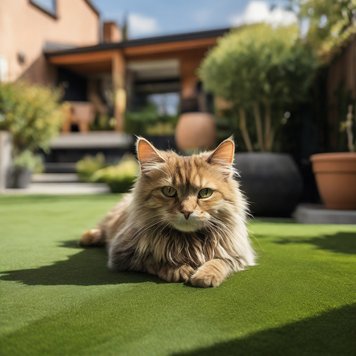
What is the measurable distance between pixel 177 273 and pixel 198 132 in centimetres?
524

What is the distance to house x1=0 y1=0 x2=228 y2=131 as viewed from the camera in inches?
498

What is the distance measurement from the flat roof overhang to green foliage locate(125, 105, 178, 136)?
2396mm

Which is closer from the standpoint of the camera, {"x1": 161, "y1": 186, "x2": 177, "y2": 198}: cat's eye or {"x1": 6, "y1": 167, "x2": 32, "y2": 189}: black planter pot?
{"x1": 161, "y1": 186, "x2": 177, "y2": 198}: cat's eye

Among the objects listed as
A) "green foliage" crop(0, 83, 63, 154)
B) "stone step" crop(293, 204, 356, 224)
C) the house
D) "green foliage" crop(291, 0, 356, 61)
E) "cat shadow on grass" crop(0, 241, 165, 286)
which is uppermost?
the house

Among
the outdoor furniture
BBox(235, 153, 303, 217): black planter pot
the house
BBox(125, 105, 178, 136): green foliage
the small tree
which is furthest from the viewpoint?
the outdoor furniture

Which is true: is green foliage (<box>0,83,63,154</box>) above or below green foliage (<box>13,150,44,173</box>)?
above

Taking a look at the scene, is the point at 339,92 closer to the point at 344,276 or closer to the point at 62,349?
the point at 344,276

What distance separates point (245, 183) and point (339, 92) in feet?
6.48

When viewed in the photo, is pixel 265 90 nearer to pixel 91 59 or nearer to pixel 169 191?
A: pixel 169 191

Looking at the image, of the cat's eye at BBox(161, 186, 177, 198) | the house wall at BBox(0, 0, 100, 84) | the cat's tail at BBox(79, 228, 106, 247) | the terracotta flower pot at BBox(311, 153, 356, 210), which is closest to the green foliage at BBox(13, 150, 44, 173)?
the house wall at BBox(0, 0, 100, 84)

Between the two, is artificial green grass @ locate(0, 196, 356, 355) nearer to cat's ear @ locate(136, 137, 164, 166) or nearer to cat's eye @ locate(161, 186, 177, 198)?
cat's eye @ locate(161, 186, 177, 198)

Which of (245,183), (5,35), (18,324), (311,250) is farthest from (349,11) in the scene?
(5,35)

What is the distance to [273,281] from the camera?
5.66ft

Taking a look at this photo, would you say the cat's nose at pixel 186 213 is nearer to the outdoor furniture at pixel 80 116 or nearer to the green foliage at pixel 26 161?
the green foliage at pixel 26 161
